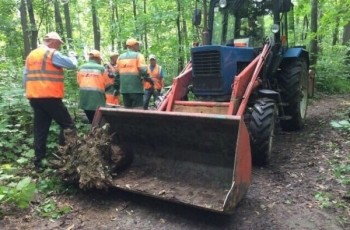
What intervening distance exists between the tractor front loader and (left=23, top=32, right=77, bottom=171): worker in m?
0.65

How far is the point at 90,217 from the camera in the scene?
435 cm

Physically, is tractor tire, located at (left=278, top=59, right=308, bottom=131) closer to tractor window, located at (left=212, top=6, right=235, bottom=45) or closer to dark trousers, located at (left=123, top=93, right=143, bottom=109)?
tractor window, located at (left=212, top=6, right=235, bottom=45)

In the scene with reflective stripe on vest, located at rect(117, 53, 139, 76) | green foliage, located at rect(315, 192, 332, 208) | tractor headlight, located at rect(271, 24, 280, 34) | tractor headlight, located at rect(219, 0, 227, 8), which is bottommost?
green foliage, located at rect(315, 192, 332, 208)

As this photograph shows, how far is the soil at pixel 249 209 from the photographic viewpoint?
160 inches

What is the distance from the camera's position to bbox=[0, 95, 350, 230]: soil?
4074 mm

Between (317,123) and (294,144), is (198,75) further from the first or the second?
(317,123)

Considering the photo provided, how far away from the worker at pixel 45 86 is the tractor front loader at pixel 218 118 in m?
0.65

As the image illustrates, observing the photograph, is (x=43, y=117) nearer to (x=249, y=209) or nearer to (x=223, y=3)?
(x=249, y=209)

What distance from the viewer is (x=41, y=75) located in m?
5.25

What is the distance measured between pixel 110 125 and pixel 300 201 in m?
2.71

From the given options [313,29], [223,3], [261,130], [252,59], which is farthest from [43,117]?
[313,29]

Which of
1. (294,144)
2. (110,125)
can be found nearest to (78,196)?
(110,125)

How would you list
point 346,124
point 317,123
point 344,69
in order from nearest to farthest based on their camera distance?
point 346,124 → point 317,123 → point 344,69

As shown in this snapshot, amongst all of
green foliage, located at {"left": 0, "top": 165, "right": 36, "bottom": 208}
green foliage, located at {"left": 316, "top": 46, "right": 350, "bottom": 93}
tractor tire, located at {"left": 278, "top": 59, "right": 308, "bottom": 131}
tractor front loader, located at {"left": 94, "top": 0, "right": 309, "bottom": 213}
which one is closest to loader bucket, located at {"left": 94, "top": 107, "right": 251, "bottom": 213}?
tractor front loader, located at {"left": 94, "top": 0, "right": 309, "bottom": 213}
